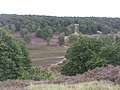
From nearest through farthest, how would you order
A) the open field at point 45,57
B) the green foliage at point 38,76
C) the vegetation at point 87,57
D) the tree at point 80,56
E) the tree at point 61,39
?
the green foliage at point 38,76 → the vegetation at point 87,57 → the tree at point 80,56 → the open field at point 45,57 → the tree at point 61,39

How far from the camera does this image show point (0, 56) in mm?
32375

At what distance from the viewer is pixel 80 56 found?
3825cm

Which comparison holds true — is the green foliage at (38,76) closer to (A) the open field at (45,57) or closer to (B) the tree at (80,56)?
(B) the tree at (80,56)

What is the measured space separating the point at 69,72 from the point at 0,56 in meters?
9.75

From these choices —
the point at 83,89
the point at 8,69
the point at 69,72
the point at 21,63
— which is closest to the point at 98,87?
the point at 83,89

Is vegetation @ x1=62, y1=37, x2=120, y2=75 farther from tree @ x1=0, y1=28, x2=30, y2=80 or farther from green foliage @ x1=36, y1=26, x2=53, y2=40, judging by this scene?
green foliage @ x1=36, y1=26, x2=53, y2=40

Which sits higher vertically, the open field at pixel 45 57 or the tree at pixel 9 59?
the tree at pixel 9 59

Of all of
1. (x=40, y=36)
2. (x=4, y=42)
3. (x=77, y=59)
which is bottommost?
(x=40, y=36)

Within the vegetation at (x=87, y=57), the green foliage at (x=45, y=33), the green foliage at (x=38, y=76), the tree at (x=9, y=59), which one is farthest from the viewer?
the green foliage at (x=45, y=33)

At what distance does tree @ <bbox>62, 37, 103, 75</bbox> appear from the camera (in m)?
37.7

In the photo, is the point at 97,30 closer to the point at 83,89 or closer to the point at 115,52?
the point at 115,52

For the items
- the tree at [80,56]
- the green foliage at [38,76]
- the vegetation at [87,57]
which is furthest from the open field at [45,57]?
the green foliage at [38,76]

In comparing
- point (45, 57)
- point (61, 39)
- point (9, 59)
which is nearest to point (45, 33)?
point (61, 39)

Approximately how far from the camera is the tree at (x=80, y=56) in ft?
124
